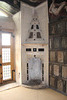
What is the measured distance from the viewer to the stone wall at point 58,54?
14.0 feet

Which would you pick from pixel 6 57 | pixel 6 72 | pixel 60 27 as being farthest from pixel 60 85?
pixel 6 57

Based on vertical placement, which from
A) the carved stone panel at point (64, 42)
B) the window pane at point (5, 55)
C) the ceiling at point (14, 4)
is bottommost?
the window pane at point (5, 55)

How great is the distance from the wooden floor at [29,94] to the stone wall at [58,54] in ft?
1.40

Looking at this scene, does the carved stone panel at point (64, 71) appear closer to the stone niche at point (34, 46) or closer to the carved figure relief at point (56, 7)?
the stone niche at point (34, 46)

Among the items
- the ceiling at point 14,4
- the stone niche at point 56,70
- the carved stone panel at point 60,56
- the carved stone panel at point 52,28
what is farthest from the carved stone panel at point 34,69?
the ceiling at point 14,4

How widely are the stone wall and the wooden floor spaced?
43 centimetres

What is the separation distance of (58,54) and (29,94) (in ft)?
8.10

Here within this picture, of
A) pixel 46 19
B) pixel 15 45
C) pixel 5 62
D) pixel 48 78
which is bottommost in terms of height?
pixel 48 78

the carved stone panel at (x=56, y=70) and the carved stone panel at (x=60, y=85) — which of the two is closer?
the carved stone panel at (x=60, y=85)

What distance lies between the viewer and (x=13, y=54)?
20.4 ft

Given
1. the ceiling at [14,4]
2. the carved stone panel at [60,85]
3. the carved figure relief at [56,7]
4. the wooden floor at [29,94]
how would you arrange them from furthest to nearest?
the ceiling at [14,4] → the carved stone panel at [60,85] → the carved figure relief at [56,7] → the wooden floor at [29,94]

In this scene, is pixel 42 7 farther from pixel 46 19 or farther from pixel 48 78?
pixel 48 78

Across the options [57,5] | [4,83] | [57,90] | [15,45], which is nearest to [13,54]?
[15,45]

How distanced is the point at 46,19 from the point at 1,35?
9.67ft
